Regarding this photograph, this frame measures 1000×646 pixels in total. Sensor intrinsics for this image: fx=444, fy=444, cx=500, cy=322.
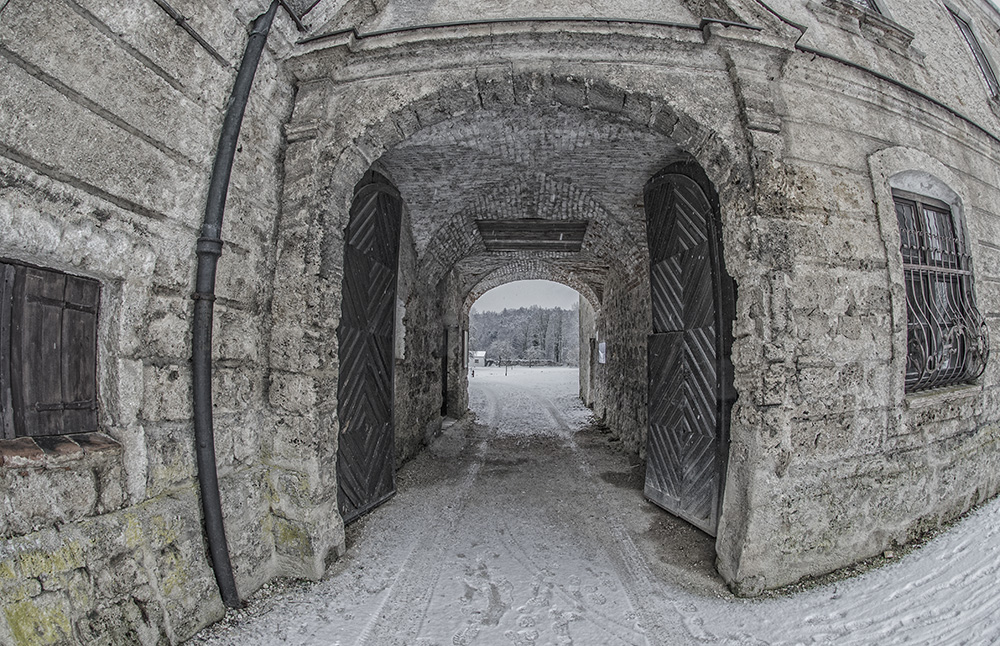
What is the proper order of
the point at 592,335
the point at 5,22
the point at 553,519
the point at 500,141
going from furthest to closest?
1. the point at 592,335
2. the point at 500,141
3. the point at 553,519
4. the point at 5,22

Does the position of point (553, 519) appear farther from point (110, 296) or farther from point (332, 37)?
point (332, 37)

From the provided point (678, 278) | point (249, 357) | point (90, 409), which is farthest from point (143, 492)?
point (678, 278)

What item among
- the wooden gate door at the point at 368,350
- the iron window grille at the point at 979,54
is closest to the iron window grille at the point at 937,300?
the iron window grille at the point at 979,54

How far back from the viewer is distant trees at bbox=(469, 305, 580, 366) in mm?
41375

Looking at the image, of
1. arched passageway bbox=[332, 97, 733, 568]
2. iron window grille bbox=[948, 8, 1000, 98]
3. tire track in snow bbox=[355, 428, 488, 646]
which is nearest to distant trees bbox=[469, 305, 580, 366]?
arched passageway bbox=[332, 97, 733, 568]

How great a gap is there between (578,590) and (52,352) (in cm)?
323

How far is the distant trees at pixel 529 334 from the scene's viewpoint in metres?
41.4

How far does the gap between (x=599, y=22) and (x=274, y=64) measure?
7.47 ft

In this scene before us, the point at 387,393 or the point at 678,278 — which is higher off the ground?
the point at 678,278

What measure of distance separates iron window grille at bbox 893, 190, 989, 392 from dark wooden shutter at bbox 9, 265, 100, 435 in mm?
5251

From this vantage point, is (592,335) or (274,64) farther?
(592,335)

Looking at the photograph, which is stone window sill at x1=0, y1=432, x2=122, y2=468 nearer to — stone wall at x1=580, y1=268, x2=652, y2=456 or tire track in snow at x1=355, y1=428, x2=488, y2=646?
tire track in snow at x1=355, y1=428, x2=488, y2=646

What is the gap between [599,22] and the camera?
9.99 feet

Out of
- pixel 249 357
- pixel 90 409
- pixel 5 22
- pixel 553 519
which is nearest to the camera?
pixel 5 22
